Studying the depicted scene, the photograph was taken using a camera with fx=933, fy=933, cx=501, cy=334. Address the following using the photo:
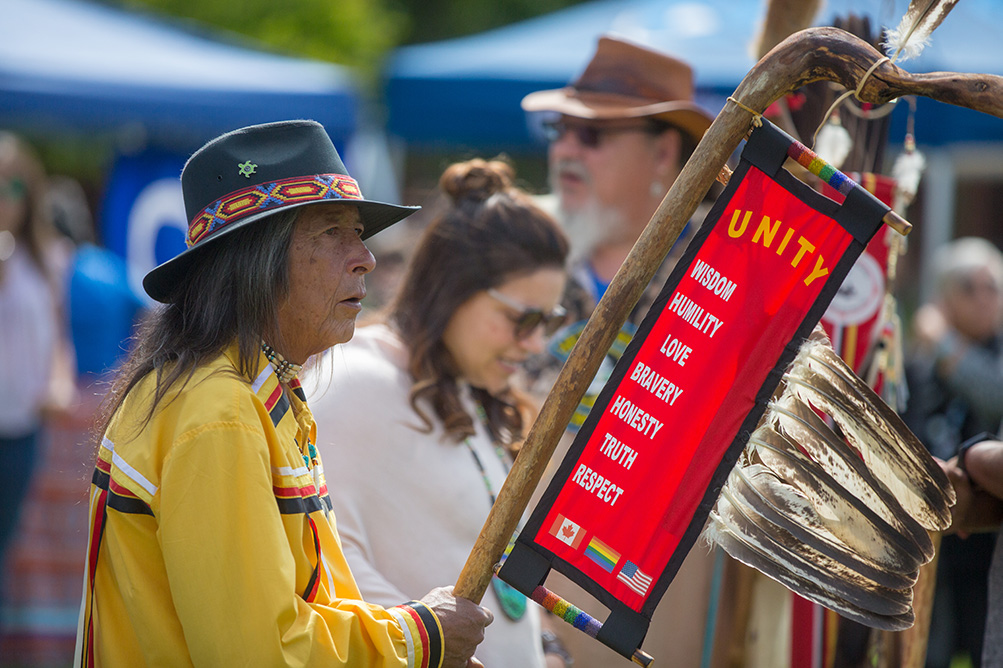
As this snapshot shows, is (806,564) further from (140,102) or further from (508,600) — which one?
(140,102)

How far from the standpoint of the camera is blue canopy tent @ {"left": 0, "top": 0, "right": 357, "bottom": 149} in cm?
591

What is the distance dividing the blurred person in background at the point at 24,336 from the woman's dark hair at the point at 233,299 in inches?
137

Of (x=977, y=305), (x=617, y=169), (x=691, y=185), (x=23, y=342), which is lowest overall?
(x=23, y=342)

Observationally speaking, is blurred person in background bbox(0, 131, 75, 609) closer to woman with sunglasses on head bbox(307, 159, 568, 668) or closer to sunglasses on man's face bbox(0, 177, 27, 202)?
sunglasses on man's face bbox(0, 177, 27, 202)

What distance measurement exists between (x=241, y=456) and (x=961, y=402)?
13.8 feet

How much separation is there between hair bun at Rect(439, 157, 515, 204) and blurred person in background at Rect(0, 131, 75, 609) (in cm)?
315

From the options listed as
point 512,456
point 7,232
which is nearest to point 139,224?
point 7,232

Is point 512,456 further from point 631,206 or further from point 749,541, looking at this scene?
point 631,206

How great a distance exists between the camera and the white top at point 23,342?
4664 mm

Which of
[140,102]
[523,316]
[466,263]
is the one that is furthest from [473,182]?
[140,102]

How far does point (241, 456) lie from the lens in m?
1.45

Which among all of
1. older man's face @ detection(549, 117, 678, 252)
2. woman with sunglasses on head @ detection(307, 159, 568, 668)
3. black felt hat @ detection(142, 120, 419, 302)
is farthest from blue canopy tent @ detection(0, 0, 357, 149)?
black felt hat @ detection(142, 120, 419, 302)

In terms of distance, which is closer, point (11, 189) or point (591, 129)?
Result: point (591, 129)

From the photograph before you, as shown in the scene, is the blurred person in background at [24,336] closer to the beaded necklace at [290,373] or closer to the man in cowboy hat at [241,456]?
the man in cowboy hat at [241,456]
